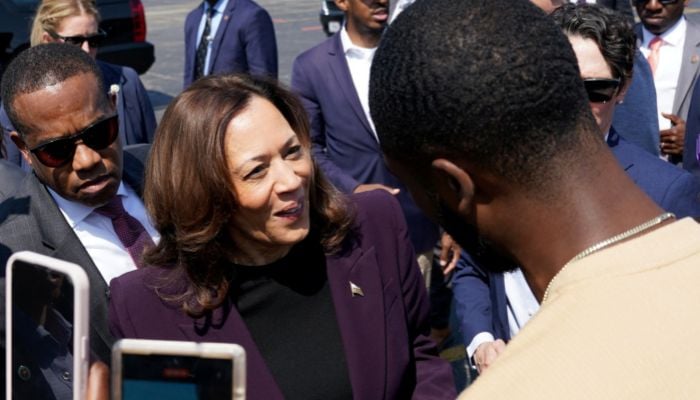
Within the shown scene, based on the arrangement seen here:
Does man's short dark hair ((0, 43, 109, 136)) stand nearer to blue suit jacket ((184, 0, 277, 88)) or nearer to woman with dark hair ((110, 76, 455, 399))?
woman with dark hair ((110, 76, 455, 399))

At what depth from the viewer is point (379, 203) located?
10.4 ft

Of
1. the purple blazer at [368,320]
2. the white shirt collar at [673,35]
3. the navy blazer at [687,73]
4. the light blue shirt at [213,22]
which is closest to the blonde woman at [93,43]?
the light blue shirt at [213,22]

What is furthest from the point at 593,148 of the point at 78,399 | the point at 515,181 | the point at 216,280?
the point at 216,280

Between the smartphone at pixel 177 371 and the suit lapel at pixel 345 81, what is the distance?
3675mm

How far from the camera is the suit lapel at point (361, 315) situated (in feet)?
9.31

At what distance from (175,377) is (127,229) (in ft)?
5.65

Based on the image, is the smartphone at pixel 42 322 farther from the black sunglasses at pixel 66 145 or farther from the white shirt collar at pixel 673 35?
the white shirt collar at pixel 673 35

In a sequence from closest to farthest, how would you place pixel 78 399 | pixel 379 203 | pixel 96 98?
pixel 78 399 < pixel 379 203 < pixel 96 98

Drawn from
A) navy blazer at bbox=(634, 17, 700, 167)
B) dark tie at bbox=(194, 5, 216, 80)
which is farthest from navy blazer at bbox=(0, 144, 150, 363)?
dark tie at bbox=(194, 5, 216, 80)

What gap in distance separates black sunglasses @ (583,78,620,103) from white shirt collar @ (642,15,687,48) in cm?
295

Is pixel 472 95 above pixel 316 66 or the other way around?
above

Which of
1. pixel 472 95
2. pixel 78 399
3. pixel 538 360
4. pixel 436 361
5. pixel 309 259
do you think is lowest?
pixel 436 361

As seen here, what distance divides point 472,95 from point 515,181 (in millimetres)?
146

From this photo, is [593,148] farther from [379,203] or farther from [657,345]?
[379,203]
